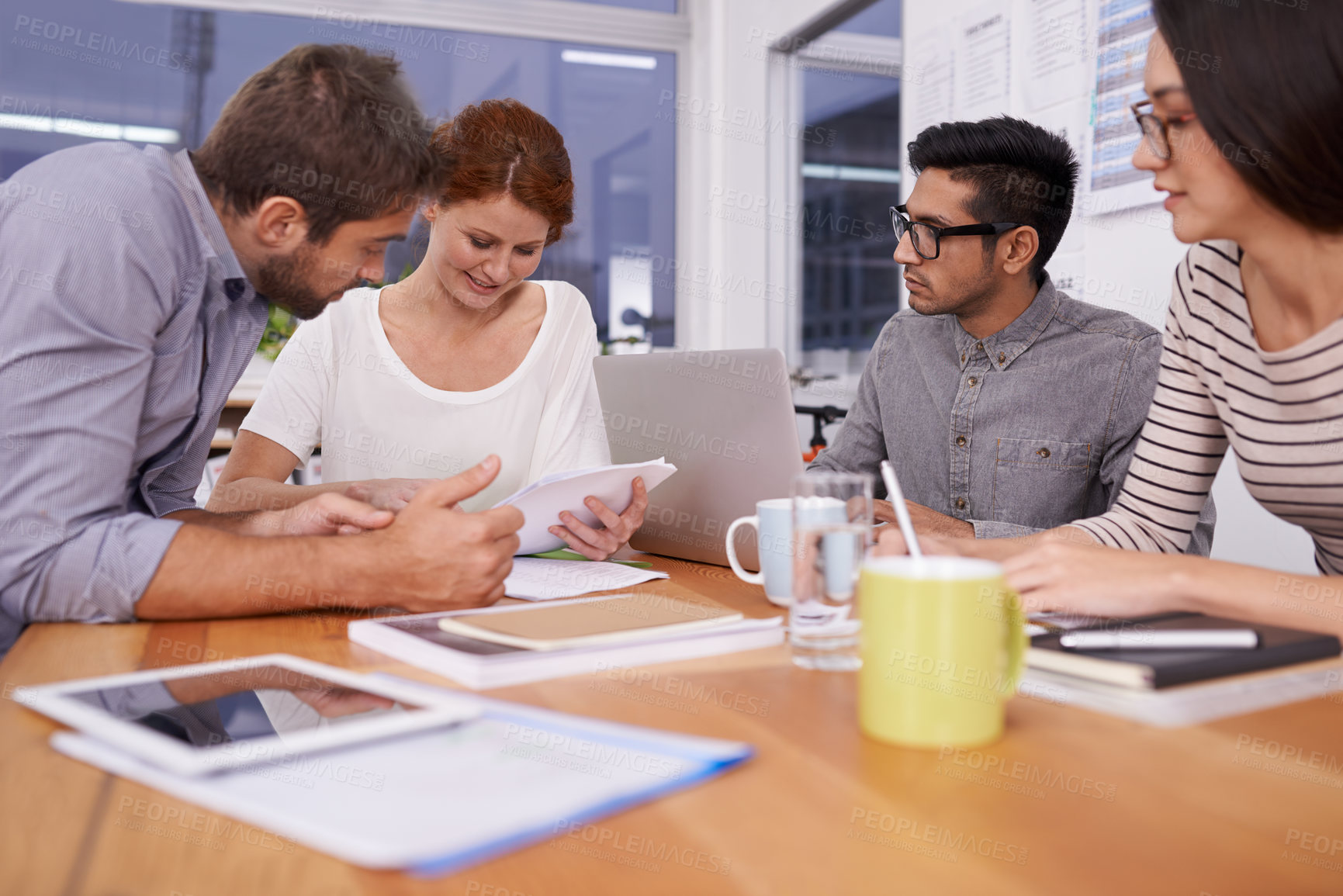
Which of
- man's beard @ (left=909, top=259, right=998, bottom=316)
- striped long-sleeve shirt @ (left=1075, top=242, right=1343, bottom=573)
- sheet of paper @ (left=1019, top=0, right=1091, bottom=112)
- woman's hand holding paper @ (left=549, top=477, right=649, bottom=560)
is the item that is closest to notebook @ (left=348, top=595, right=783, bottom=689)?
woman's hand holding paper @ (left=549, top=477, right=649, bottom=560)

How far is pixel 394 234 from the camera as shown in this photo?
1341mm

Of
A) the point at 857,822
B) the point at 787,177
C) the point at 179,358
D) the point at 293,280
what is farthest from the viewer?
the point at 787,177

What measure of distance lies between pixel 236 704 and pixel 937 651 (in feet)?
1.46

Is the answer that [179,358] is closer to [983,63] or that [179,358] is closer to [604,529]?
[604,529]

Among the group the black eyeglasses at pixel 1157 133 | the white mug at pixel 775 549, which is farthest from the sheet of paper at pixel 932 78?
the white mug at pixel 775 549

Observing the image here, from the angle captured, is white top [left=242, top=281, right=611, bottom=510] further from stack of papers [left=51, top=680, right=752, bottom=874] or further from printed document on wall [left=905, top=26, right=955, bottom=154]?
printed document on wall [left=905, top=26, right=955, bottom=154]

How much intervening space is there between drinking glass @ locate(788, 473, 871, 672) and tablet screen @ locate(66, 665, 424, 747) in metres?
0.33

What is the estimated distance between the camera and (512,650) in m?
0.78

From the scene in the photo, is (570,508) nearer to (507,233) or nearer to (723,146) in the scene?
(507,233)

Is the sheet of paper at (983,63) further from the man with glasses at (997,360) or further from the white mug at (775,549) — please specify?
the white mug at (775,549)

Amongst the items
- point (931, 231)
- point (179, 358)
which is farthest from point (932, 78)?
point (179, 358)

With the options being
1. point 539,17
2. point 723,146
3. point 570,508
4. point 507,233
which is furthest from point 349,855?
point 539,17

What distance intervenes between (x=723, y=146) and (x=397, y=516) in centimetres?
338

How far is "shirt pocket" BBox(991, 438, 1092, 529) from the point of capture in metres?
1.63
